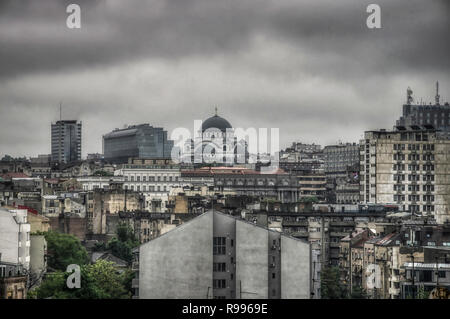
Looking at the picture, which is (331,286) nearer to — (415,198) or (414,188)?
(415,198)

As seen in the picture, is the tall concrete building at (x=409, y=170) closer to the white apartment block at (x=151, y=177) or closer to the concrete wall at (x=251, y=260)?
the white apartment block at (x=151, y=177)

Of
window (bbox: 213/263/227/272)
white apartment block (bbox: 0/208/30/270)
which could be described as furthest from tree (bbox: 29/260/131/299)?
window (bbox: 213/263/227/272)

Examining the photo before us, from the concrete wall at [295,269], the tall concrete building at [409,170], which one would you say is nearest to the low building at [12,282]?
the concrete wall at [295,269]

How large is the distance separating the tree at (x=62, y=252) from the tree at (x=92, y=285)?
336 centimetres

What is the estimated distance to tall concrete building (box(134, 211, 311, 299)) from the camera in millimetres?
46000

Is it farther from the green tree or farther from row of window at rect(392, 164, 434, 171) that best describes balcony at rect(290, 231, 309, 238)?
row of window at rect(392, 164, 434, 171)

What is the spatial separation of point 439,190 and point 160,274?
8266cm

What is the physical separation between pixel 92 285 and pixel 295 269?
1352 cm

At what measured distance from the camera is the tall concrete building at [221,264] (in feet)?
151

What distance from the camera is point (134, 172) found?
18150 cm

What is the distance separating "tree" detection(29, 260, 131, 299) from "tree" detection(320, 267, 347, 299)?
1009 cm

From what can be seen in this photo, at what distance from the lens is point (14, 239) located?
59031 millimetres

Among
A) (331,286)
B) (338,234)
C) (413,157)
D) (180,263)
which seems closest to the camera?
(180,263)

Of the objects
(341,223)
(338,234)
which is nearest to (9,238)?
(338,234)
